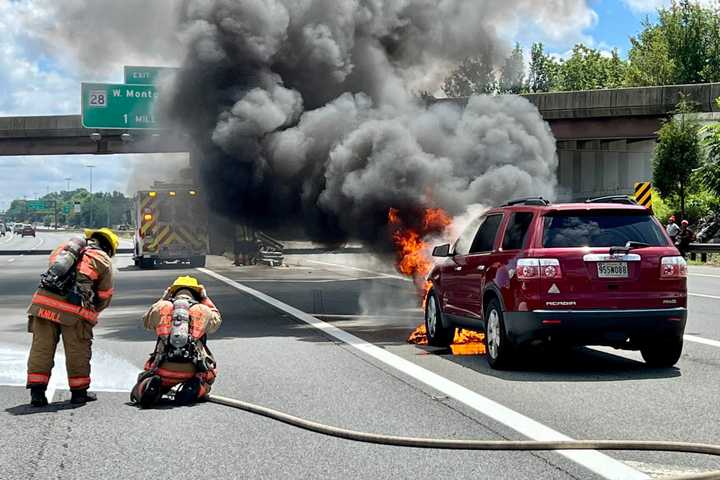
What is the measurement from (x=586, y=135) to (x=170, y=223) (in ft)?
63.3

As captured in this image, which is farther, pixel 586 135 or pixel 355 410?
pixel 586 135

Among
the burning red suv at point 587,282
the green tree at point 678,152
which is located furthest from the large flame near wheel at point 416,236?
the green tree at point 678,152

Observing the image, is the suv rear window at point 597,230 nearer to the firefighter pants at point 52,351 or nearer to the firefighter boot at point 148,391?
the firefighter boot at point 148,391

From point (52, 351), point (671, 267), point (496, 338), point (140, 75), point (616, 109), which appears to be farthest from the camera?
point (140, 75)

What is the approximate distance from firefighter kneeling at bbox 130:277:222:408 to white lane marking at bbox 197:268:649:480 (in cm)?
207

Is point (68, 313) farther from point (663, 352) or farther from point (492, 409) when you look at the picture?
point (663, 352)

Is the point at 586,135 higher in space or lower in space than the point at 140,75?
lower

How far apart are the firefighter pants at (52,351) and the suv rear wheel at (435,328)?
4.85 m

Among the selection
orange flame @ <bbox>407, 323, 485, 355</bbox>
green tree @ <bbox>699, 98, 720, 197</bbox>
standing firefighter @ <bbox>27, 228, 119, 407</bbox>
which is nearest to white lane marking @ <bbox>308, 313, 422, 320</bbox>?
orange flame @ <bbox>407, 323, 485, 355</bbox>

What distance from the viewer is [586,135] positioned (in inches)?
1654

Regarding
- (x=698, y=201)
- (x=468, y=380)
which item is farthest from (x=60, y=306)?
(x=698, y=201)

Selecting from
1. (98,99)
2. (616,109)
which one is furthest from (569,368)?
(98,99)

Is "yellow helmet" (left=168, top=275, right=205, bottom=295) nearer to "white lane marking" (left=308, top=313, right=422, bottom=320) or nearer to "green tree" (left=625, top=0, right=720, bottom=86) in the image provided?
"white lane marking" (left=308, top=313, right=422, bottom=320)

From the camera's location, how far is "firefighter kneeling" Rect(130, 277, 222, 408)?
7.44 m
